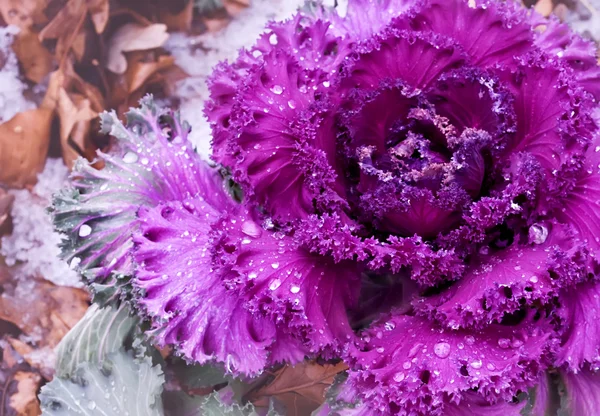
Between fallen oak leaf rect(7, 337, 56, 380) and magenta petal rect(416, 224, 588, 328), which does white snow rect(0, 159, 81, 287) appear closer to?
fallen oak leaf rect(7, 337, 56, 380)

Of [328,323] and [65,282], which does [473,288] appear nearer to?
[328,323]

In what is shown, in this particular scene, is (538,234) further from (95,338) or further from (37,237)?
(37,237)

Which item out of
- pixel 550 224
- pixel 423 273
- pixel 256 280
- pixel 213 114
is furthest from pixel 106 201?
pixel 550 224

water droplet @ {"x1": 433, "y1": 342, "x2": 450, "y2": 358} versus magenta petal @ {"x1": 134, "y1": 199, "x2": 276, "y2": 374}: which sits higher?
water droplet @ {"x1": 433, "y1": 342, "x2": 450, "y2": 358}

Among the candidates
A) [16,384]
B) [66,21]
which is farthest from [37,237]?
[66,21]

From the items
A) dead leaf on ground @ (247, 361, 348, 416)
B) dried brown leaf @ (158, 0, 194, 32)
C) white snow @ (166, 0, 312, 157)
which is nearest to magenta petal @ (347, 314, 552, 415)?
dead leaf on ground @ (247, 361, 348, 416)

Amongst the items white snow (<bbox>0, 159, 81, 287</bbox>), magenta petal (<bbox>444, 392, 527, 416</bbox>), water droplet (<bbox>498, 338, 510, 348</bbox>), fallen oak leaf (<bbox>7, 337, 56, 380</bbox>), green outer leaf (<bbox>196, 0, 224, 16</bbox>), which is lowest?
fallen oak leaf (<bbox>7, 337, 56, 380</bbox>)

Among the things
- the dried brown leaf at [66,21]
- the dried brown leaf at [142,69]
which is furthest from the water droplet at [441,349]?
the dried brown leaf at [66,21]
